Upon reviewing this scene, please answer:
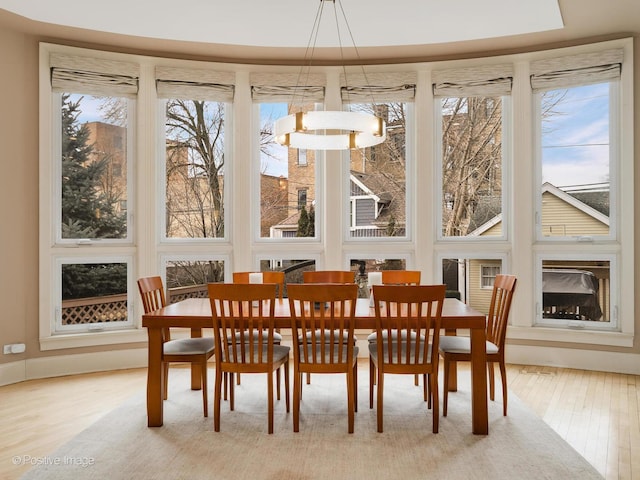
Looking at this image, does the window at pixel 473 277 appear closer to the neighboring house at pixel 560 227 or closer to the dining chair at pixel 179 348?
the neighboring house at pixel 560 227

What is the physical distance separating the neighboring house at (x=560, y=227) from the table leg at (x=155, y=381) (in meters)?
2.95

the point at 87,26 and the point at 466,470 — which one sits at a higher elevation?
the point at 87,26

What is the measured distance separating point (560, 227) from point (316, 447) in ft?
10.4

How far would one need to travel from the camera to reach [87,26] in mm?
4215

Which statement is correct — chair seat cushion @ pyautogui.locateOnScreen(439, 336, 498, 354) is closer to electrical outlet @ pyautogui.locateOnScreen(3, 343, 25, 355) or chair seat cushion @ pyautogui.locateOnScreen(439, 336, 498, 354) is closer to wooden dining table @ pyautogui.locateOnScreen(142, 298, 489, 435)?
wooden dining table @ pyautogui.locateOnScreen(142, 298, 489, 435)

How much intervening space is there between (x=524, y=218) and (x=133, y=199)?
3.62m

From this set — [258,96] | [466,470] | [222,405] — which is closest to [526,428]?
[466,470]

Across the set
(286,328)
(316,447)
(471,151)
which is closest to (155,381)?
(286,328)

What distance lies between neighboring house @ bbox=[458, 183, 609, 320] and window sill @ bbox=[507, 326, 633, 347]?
0.19 m

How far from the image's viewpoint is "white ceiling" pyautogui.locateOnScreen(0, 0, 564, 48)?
12.8 ft

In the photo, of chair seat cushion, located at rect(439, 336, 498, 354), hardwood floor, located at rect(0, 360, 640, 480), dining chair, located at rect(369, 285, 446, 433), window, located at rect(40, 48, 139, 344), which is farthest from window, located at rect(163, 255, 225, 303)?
chair seat cushion, located at rect(439, 336, 498, 354)

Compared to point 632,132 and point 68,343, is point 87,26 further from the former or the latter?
point 632,132

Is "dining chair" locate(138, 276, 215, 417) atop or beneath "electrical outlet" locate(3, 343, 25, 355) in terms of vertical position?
atop

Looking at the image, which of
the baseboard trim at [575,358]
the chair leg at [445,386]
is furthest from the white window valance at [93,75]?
the baseboard trim at [575,358]
